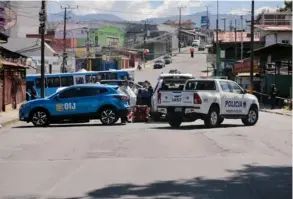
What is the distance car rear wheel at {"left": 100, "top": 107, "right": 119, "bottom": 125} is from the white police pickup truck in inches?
88.4

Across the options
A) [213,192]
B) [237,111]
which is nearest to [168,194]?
[213,192]

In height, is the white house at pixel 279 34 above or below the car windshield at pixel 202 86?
above

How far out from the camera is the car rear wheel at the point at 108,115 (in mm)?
23938

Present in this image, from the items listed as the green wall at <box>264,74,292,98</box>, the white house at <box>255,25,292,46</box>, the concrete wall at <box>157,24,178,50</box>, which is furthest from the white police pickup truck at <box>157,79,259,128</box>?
the concrete wall at <box>157,24,178,50</box>

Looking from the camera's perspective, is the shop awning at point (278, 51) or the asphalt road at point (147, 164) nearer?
the asphalt road at point (147, 164)

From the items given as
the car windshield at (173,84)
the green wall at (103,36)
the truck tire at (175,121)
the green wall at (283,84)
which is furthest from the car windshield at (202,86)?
the green wall at (103,36)

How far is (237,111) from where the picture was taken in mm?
22953

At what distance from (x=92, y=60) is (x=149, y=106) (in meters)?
65.5

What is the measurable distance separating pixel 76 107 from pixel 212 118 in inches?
229

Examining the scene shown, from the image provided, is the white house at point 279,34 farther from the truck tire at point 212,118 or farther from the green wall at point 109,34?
the truck tire at point 212,118

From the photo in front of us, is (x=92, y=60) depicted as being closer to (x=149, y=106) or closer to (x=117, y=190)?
(x=149, y=106)

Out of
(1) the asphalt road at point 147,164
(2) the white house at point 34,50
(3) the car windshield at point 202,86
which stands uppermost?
(2) the white house at point 34,50

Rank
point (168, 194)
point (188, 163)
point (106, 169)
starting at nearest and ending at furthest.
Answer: point (168, 194)
point (106, 169)
point (188, 163)

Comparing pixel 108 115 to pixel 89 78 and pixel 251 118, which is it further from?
pixel 89 78
